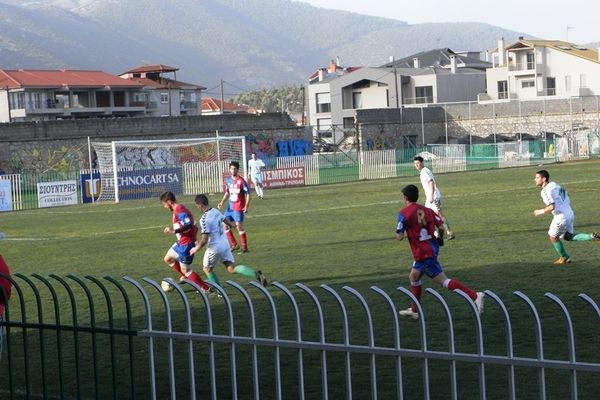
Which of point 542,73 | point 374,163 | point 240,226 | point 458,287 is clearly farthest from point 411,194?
point 542,73

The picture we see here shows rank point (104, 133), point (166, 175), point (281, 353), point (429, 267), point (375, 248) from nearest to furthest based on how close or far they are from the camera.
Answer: point (281, 353) < point (429, 267) < point (375, 248) < point (166, 175) < point (104, 133)

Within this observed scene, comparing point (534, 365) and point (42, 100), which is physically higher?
point (42, 100)

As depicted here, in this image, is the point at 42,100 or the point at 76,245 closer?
the point at 76,245

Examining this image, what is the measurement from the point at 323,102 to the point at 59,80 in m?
25.5

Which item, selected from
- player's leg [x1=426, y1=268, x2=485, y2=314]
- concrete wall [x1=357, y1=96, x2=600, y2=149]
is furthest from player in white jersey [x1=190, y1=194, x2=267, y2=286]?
concrete wall [x1=357, y1=96, x2=600, y2=149]

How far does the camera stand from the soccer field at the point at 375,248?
523 inches

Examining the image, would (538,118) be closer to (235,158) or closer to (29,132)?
(235,158)

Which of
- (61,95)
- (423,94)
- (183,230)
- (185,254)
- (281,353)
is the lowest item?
(281,353)

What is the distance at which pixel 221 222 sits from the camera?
16078 mm

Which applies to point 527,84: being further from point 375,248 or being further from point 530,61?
point 375,248

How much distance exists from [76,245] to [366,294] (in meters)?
12.7

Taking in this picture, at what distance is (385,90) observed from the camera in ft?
341

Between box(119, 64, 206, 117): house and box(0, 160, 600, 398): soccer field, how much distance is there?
69.8 meters

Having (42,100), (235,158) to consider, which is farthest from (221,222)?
(42,100)
